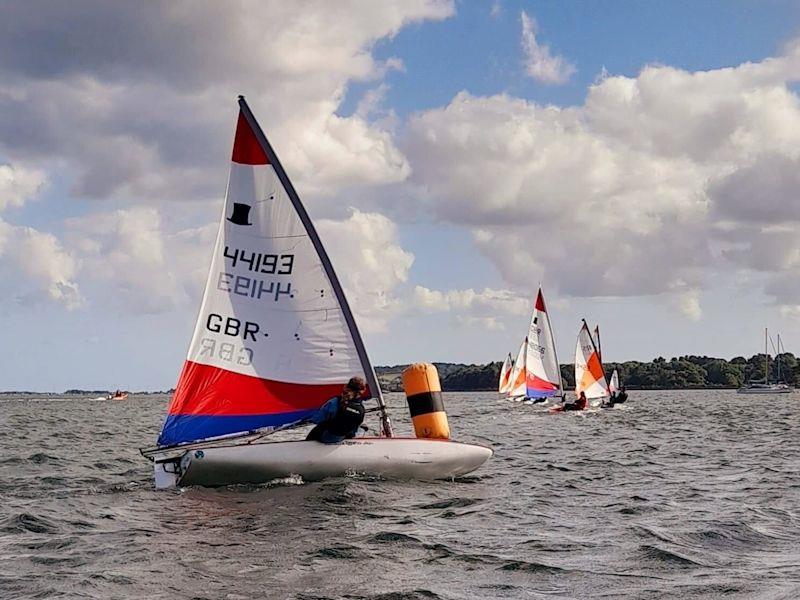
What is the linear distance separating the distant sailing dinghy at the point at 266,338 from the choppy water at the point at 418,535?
1344mm

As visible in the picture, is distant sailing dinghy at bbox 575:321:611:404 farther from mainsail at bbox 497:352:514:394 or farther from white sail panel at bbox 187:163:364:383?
white sail panel at bbox 187:163:364:383

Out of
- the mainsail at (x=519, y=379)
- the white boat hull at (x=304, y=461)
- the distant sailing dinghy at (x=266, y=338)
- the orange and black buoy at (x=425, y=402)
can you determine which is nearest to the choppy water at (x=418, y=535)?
the white boat hull at (x=304, y=461)

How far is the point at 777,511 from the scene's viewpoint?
13719 millimetres

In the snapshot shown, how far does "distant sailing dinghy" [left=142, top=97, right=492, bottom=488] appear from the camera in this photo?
16.7 m

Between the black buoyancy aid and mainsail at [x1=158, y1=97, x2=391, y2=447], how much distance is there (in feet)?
2.57

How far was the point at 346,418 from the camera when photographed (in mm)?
15914

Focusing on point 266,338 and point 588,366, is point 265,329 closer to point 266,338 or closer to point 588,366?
point 266,338

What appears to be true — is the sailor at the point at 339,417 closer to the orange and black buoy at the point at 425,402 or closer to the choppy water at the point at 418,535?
the choppy water at the point at 418,535

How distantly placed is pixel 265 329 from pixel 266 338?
164 mm

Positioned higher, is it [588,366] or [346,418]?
[588,366]

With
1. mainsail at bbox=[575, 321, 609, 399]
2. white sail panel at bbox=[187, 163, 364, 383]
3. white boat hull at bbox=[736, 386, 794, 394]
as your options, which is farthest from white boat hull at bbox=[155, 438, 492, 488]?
white boat hull at bbox=[736, 386, 794, 394]

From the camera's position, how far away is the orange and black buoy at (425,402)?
17.2 metres

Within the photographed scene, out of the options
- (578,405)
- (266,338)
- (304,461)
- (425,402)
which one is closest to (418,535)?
(304,461)

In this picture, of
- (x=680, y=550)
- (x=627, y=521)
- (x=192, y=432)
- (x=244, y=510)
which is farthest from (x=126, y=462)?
(x=680, y=550)
